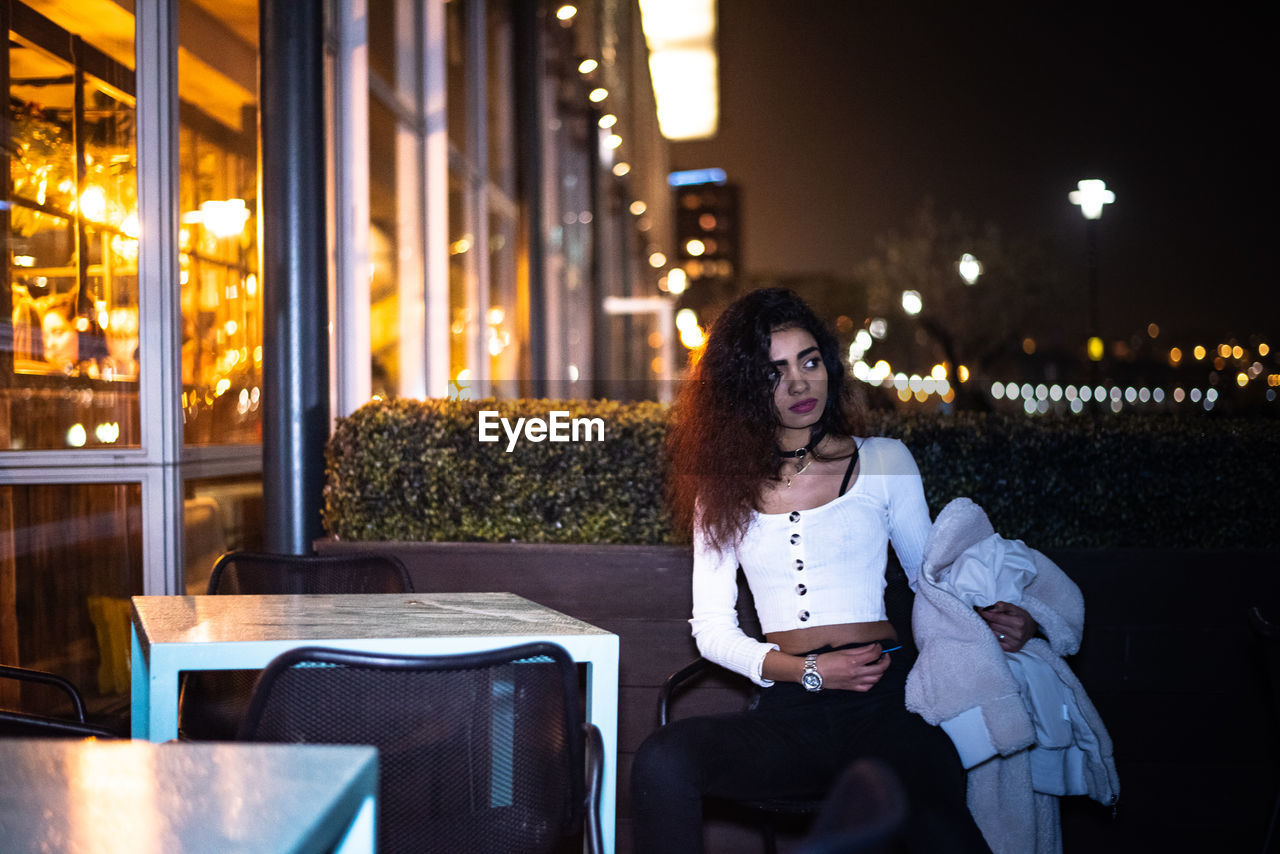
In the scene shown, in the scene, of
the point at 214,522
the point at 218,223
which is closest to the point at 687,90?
the point at 218,223

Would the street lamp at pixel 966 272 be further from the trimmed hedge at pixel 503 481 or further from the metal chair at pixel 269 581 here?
the metal chair at pixel 269 581

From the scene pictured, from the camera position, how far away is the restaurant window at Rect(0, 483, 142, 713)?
11.1 feet

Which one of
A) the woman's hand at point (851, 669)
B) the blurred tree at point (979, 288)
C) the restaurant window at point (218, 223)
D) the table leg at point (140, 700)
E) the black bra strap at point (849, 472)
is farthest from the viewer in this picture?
the blurred tree at point (979, 288)

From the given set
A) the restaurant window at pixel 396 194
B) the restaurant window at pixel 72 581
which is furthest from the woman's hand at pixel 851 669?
the restaurant window at pixel 396 194

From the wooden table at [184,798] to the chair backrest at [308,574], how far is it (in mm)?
1617

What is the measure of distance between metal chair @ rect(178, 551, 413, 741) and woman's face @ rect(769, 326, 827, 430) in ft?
3.82

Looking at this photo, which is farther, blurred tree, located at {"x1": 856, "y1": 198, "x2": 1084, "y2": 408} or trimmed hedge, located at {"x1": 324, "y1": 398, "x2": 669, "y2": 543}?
blurred tree, located at {"x1": 856, "y1": 198, "x2": 1084, "y2": 408}

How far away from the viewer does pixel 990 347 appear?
3238 cm

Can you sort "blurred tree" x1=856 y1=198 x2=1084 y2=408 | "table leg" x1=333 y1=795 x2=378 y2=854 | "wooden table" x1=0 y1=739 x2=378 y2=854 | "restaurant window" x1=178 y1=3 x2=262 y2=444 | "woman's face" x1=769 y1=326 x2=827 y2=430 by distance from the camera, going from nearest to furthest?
1. "wooden table" x1=0 y1=739 x2=378 y2=854
2. "table leg" x1=333 y1=795 x2=378 y2=854
3. "woman's face" x1=769 y1=326 x2=827 y2=430
4. "restaurant window" x1=178 y1=3 x2=262 y2=444
5. "blurred tree" x1=856 y1=198 x2=1084 y2=408

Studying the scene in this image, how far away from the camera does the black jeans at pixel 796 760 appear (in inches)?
80.3

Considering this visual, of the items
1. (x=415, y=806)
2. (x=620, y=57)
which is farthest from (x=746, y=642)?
(x=620, y=57)

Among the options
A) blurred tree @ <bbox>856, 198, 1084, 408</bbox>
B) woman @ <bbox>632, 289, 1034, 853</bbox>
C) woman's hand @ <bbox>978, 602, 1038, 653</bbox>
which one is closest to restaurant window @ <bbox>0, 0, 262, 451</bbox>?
woman @ <bbox>632, 289, 1034, 853</bbox>

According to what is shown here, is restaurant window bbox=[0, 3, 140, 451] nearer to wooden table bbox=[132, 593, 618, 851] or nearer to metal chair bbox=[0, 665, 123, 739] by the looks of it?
wooden table bbox=[132, 593, 618, 851]

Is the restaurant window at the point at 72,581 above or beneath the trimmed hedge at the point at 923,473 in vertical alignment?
beneath
